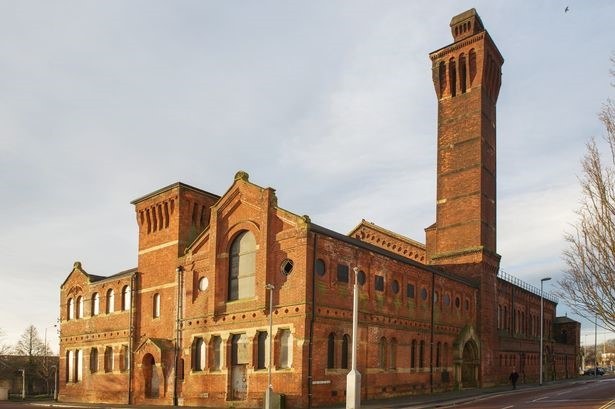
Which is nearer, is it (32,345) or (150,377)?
(150,377)

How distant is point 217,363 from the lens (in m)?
36.0

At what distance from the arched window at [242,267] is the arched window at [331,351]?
17.2 feet

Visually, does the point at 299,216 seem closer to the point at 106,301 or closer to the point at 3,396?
the point at 106,301

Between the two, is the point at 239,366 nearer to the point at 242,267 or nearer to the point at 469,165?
the point at 242,267

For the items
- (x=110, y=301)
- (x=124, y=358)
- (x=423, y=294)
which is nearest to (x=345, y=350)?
(x=423, y=294)

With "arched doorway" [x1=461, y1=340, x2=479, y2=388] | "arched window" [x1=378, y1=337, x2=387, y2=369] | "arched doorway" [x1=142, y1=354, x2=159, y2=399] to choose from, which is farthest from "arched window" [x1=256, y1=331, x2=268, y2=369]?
"arched doorway" [x1=461, y1=340, x2=479, y2=388]

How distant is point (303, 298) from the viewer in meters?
31.4

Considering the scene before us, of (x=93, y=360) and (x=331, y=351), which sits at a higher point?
(x=331, y=351)

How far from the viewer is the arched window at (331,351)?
32875 mm

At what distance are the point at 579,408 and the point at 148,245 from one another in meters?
29.5

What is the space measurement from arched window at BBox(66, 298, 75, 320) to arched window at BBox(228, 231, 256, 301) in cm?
2002

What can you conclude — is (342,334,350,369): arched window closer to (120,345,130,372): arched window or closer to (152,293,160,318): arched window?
(152,293,160,318): arched window

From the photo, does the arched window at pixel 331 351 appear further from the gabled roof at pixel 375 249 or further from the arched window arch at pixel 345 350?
the gabled roof at pixel 375 249

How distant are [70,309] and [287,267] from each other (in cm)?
2570
